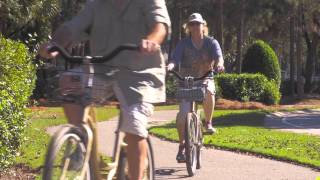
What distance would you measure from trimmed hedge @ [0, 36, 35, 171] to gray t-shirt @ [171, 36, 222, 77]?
1959mm

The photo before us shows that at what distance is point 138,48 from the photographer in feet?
14.6

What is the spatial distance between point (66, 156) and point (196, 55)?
4541 mm

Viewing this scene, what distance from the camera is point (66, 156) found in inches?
167

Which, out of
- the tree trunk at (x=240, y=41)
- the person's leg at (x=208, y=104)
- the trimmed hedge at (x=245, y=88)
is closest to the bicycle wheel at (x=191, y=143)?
the person's leg at (x=208, y=104)

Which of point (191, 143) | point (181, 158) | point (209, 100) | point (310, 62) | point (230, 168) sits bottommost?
point (230, 168)

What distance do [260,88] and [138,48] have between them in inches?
993

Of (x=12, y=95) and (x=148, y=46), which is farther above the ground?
(x=148, y=46)

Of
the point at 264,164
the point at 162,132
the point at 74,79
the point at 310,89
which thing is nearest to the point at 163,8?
the point at 74,79

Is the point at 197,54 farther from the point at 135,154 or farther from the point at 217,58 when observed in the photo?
the point at 135,154

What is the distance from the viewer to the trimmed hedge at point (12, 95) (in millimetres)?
7398

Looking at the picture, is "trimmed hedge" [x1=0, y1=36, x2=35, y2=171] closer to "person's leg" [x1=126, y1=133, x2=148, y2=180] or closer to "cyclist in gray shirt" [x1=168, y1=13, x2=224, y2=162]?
"cyclist in gray shirt" [x1=168, y1=13, x2=224, y2=162]

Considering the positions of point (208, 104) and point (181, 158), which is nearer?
point (181, 158)

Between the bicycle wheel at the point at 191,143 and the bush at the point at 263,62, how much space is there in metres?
23.6

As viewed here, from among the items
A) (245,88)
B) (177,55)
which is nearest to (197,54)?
(177,55)
